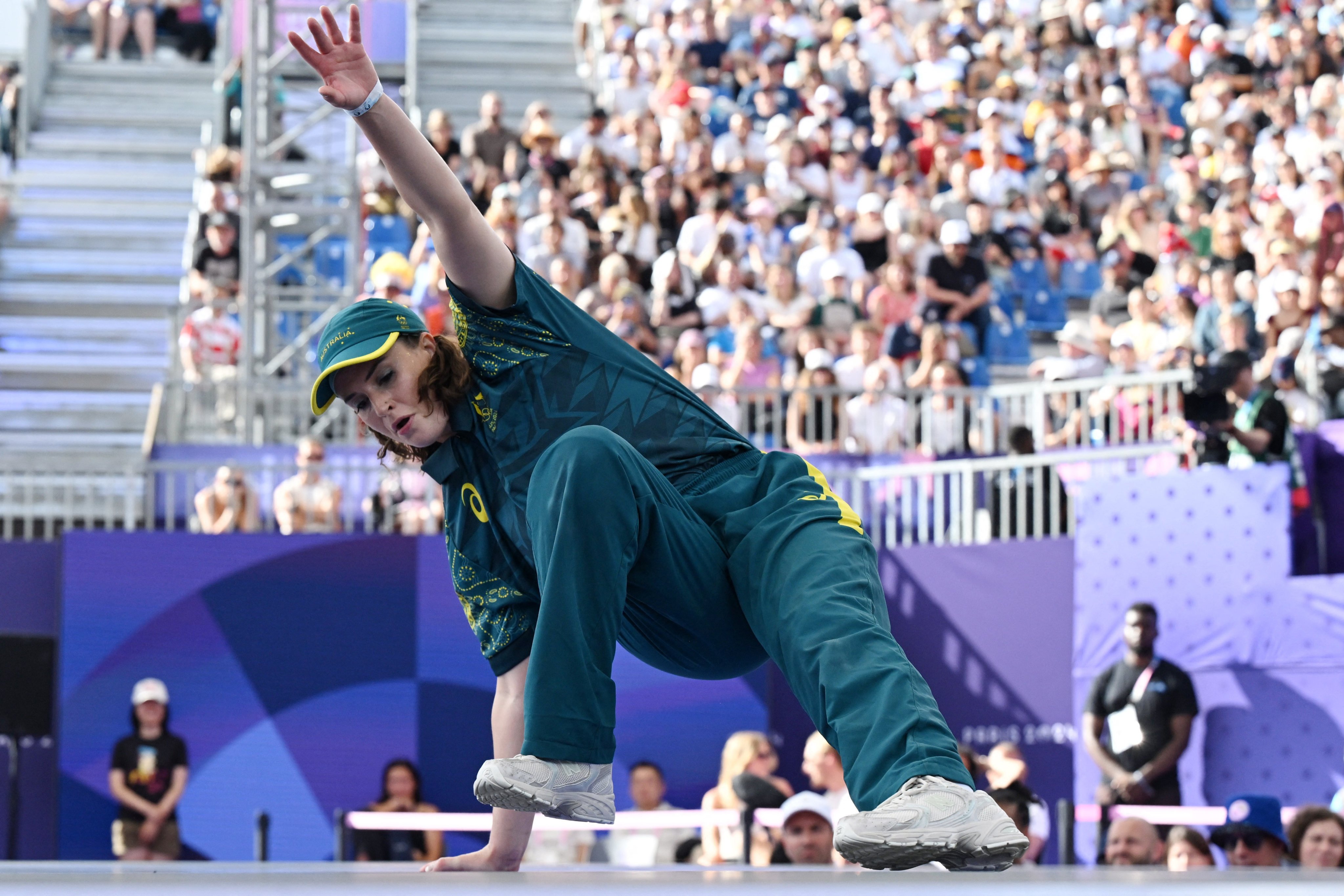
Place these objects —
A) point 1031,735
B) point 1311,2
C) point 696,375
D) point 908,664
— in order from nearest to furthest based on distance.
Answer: point 908,664 → point 1031,735 → point 696,375 → point 1311,2

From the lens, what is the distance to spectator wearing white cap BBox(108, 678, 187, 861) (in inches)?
368

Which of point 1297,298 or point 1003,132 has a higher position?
point 1003,132

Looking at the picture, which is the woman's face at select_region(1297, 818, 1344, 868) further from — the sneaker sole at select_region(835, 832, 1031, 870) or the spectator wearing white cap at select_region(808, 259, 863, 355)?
the spectator wearing white cap at select_region(808, 259, 863, 355)

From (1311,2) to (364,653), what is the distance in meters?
10.2

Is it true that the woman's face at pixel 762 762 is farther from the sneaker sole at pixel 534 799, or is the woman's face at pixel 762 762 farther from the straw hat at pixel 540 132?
the straw hat at pixel 540 132

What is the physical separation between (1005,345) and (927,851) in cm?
954

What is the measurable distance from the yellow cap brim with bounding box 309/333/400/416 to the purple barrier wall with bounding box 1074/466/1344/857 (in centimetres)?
598

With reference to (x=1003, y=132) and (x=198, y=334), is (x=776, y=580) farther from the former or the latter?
(x=1003, y=132)

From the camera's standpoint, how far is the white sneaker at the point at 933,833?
289 cm

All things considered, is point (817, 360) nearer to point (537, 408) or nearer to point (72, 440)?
point (72, 440)

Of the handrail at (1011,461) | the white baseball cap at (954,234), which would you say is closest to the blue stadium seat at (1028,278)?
the white baseball cap at (954,234)

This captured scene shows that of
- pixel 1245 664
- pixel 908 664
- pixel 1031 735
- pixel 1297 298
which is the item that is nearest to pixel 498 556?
pixel 908 664

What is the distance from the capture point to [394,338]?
11.4 ft

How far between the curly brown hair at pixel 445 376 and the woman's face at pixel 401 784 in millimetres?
6055
